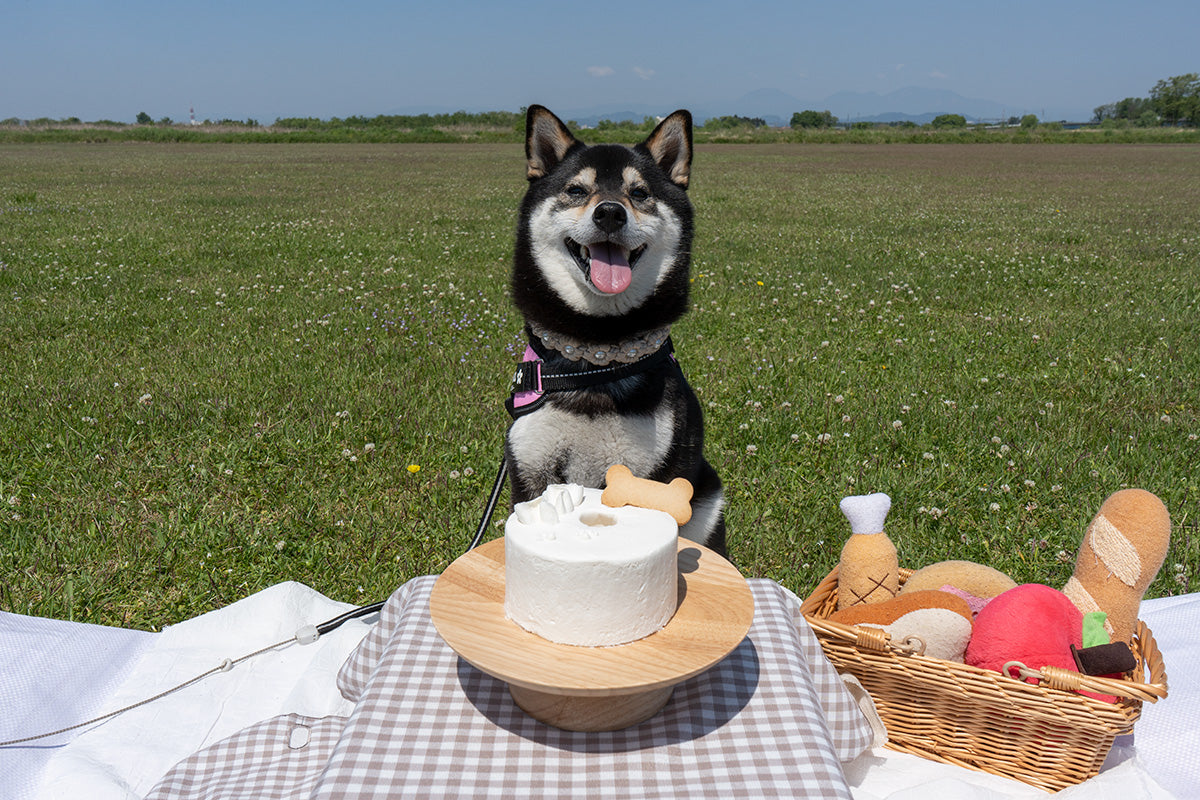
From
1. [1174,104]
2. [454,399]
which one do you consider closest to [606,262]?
[454,399]

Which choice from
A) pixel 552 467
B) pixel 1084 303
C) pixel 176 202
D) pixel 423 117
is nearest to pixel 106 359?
pixel 552 467

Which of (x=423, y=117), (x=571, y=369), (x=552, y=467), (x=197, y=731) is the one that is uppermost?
(x=423, y=117)

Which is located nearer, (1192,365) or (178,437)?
(178,437)

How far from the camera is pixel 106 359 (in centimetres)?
714

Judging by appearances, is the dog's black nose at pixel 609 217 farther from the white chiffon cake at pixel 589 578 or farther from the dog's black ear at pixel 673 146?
the white chiffon cake at pixel 589 578

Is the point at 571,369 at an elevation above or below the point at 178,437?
above

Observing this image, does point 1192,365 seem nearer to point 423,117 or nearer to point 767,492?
point 767,492

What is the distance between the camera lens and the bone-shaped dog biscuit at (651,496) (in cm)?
193

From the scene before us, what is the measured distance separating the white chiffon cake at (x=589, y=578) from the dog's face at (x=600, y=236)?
54.9 inches

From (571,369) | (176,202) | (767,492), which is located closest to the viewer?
(571,369)

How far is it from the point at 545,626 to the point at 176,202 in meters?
20.4

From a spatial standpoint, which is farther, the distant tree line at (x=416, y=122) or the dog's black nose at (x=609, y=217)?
the distant tree line at (x=416, y=122)

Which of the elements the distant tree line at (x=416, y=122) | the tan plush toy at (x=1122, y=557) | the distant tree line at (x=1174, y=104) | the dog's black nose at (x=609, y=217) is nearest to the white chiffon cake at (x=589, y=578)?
the dog's black nose at (x=609, y=217)

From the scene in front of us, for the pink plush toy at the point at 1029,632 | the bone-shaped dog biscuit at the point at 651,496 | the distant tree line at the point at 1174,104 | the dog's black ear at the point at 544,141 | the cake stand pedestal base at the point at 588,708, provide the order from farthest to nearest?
1. the distant tree line at the point at 1174,104
2. the dog's black ear at the point at 544,141
3. the pink plush toy at the point at 1029,632
4. the bone-shaped dog biscuit at the point at 651,496
5. the cake stand pedestal base at the point at 588,708
